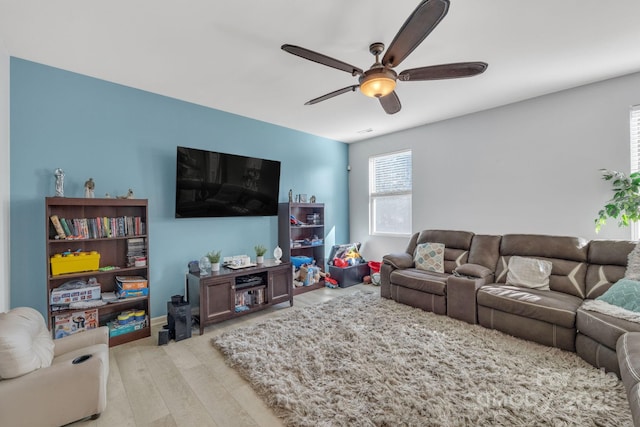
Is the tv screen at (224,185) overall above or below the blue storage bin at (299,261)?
above

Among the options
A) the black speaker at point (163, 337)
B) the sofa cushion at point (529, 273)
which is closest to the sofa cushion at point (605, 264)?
the sofa cushion at point (529, 273)

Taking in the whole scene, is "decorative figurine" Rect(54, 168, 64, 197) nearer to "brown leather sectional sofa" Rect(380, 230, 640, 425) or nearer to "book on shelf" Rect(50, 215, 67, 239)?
"book on shelf" Rect(50, 215, 67, 239)

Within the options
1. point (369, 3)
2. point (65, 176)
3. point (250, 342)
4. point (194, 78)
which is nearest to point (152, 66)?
point (194, 78)

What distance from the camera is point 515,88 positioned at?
3.25 metres

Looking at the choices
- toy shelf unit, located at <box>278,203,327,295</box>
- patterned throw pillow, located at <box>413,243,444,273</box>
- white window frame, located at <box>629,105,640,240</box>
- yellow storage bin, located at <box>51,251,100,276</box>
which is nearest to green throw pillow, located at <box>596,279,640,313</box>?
white window frame, located at <box>629,105,640,240</box>

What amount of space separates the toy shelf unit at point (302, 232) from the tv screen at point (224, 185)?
0.82 feet

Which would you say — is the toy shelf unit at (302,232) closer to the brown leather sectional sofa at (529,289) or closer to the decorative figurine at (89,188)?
the brown leather sectional sofa at (529,289)

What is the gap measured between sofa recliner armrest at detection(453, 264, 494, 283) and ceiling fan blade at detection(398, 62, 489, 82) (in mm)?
2094

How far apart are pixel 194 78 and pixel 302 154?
2.23 meters

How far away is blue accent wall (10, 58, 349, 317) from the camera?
8.21 ft

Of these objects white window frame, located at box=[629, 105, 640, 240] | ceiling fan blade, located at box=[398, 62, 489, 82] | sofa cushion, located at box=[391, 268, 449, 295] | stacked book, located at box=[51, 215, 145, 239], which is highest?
ceiling fan blade, located at box=[398, 62, 489, 82]

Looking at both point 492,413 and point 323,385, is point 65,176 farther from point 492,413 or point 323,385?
point 492,413

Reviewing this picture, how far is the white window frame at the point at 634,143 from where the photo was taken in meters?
2.94

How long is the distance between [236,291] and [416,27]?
303cm
